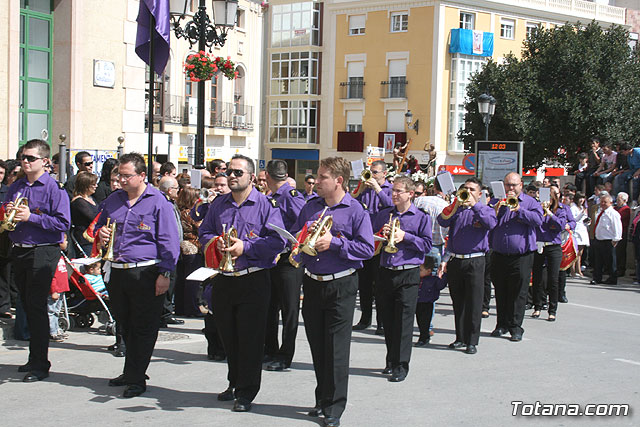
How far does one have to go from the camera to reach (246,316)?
6340 mm

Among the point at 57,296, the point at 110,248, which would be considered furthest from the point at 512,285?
the point at 57,296

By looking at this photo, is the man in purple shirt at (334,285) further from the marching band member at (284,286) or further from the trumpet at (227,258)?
the marching band member at (284,286)

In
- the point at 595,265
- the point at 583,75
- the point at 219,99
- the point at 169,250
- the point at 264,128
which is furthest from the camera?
the point at 264,128

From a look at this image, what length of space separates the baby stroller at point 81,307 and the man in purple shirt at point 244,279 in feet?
10.4

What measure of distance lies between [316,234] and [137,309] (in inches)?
73.3

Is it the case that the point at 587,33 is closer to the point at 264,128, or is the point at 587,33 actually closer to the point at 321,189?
the point at 264,128

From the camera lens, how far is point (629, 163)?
65.1 ft

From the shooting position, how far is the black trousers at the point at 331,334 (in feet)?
20.0

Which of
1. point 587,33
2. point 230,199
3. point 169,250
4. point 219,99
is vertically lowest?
point 169,250

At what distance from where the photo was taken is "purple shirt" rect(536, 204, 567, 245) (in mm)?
11070

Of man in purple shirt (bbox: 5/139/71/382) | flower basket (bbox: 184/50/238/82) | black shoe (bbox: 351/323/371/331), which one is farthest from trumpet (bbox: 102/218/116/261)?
flower basket (bbox: 184/50/238/82)

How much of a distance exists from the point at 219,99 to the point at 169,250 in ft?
134

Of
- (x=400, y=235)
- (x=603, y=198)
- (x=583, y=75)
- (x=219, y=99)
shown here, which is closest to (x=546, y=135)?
(x=583, y=75)

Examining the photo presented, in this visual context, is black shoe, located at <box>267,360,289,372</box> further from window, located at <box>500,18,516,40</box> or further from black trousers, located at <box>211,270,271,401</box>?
window, located at <box>500,18,516,40</box>
